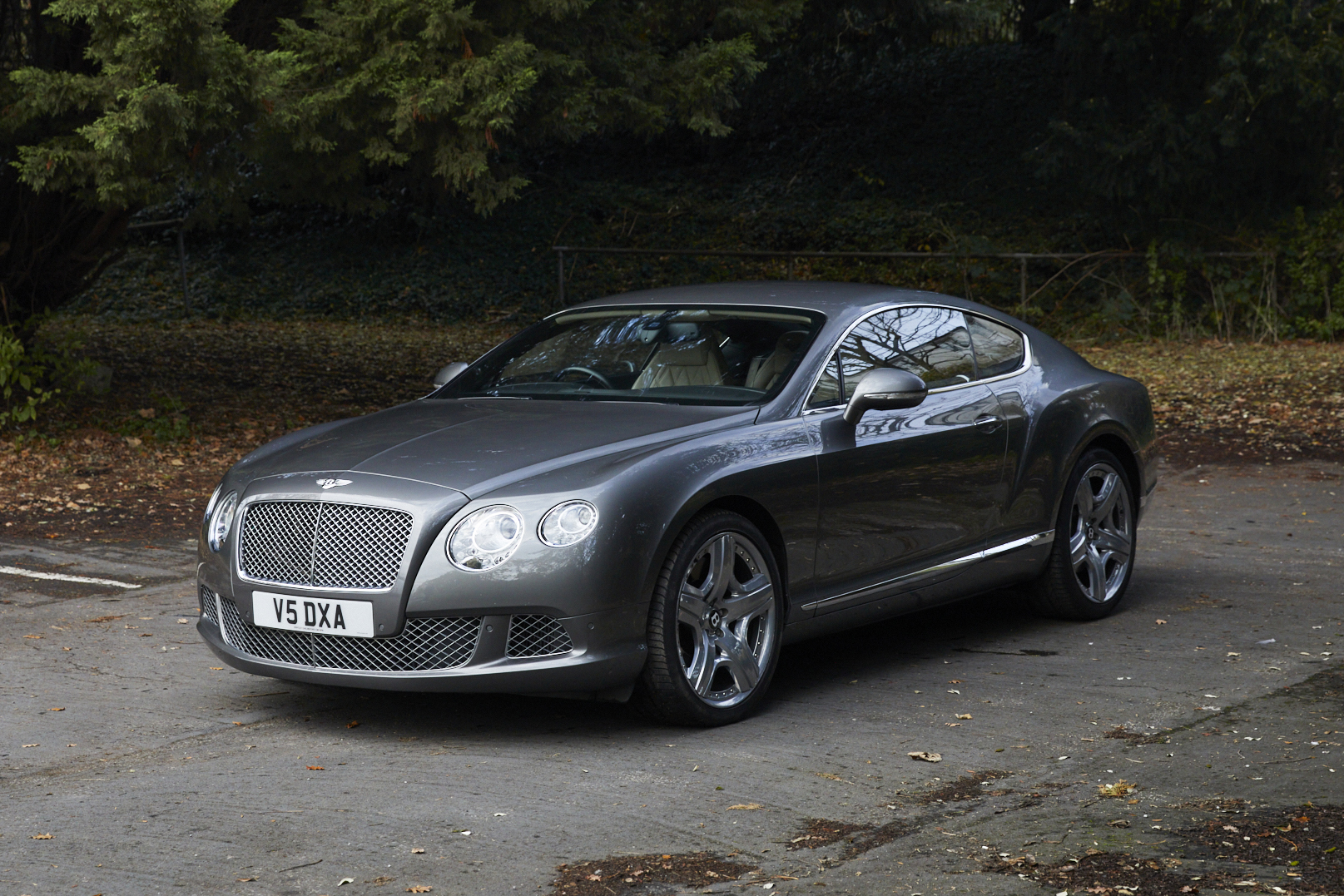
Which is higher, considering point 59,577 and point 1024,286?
point 1024,286

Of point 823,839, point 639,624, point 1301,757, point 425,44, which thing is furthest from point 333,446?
point 425,44

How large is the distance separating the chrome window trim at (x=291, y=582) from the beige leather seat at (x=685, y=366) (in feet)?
4.64

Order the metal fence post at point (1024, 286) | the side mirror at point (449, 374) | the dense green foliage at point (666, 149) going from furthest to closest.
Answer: the metal fence post at point (1024, 286)
the dense green foliage at point (666, 149)
the side mirror at point (449, 374)

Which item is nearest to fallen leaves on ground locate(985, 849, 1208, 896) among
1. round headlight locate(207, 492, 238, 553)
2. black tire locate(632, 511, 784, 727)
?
black tire locate(632, 511, 784, 727)

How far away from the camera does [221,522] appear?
559 cm

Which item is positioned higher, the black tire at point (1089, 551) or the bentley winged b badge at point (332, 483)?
the bentley winged b badge at point (332, 483)


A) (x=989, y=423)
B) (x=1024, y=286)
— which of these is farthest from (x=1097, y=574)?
(x=1024, y=286)

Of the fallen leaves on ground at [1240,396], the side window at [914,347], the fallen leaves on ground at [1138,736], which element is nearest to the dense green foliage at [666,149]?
the fallen leaves on ground at [1240,396]

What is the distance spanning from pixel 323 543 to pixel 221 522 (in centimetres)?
64

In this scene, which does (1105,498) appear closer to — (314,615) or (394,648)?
(394,648)

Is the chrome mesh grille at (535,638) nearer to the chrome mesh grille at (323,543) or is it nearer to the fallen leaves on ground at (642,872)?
the chrome mesh grille at (323,543)

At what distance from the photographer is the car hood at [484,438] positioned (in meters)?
5.18

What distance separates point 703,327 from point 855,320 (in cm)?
62

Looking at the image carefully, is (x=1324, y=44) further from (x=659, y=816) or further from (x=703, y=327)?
(x=659, y=816)
